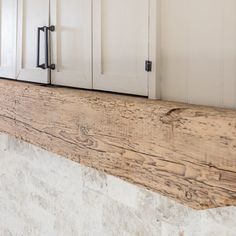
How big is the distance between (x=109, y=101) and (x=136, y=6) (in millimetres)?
317

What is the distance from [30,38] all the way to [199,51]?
2.83 feet

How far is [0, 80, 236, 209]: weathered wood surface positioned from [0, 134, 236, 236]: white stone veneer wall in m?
0.30

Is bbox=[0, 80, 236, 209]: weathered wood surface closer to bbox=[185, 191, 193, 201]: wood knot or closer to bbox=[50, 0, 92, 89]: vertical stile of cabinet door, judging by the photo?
bbox=[185, 191, 193, 201]: wood knot

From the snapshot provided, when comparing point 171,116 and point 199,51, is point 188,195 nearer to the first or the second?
point 171,116

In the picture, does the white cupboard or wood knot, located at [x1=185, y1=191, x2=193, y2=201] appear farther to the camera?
the white cupboard

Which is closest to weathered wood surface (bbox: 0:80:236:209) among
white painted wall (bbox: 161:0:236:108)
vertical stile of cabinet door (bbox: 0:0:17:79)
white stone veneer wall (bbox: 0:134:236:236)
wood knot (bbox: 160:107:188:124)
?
wood knot (bbox: 160:107:188:124)

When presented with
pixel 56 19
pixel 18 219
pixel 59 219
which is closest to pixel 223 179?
pixel 56 19

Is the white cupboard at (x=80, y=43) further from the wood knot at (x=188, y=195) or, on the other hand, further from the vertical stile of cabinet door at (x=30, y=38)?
the wood knot at (x=188, y=195)

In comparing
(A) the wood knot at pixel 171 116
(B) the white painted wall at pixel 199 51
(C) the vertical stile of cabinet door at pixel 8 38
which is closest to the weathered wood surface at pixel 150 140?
(A) the wood knot at pixel 171 116

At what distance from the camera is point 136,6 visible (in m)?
0.96

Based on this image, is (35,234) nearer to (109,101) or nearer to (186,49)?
(109,101)

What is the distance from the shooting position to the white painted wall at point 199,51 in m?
0.77

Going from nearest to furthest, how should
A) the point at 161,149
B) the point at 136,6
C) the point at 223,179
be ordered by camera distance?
the point at 223,179 < the point at 161,149 < the point at 136,6

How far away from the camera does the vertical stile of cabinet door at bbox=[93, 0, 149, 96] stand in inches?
37.4
